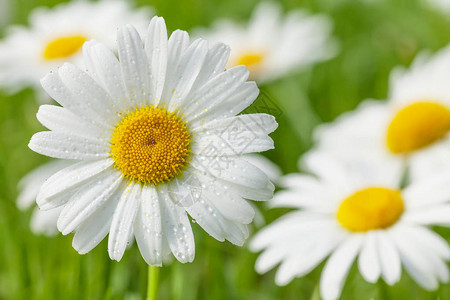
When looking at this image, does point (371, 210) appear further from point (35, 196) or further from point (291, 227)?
point (35, 196)

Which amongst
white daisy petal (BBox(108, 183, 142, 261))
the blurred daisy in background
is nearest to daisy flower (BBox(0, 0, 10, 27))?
the blurred daisy in background

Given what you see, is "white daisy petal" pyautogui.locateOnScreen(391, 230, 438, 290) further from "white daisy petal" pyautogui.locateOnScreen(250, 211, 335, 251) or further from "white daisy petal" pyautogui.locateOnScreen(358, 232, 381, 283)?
"white daisy petal" pyautogui.locateOnScreen(250, 211, 335, 251)

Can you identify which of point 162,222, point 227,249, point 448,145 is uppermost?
point 162,222

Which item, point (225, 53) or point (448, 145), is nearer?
point (225, 53)

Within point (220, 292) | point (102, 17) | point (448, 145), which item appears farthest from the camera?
point (102, 17)

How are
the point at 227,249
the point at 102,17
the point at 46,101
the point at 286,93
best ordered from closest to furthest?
the point at 227,249, the point at 46,101, the point at 102,17, the point at 286,93

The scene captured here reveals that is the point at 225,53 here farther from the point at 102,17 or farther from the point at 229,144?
the point at 102,17

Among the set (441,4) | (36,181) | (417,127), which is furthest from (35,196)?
(441,4)

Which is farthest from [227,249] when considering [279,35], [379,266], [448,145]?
[279,35]
